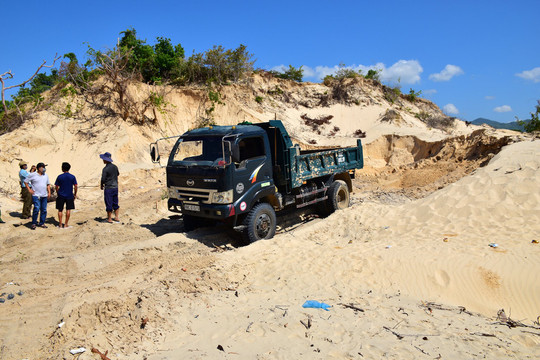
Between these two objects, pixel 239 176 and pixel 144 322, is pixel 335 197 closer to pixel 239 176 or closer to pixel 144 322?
pixel 239 176

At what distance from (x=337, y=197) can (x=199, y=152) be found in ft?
13.4

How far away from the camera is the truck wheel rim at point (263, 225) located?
7737 mm

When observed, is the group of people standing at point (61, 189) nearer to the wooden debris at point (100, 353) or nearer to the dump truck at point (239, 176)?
the dump truck at point (239, 176)

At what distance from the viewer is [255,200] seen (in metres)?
7.69

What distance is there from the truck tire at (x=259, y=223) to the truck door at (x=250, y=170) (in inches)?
10.6

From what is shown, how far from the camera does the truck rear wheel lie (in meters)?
9.78

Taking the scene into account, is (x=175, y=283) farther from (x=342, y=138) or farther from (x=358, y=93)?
(x=358, y=93)

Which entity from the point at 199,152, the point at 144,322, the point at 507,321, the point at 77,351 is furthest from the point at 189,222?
the point at 507,321

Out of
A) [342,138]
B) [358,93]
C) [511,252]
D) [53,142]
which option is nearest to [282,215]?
[511,252]

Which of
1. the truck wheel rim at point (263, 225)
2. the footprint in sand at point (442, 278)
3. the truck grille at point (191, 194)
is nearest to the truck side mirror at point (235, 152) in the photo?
the truck grille at point (191, 194)

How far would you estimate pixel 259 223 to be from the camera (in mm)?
7707

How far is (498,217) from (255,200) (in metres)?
4.95

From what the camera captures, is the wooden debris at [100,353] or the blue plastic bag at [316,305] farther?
the blue plastic bag at [316,305]

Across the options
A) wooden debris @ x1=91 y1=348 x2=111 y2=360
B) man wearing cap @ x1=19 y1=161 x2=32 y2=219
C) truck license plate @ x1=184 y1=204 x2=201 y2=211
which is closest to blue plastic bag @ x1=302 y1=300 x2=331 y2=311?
wooden debris @ x1=91 y1=348 x2=111 y2=360
